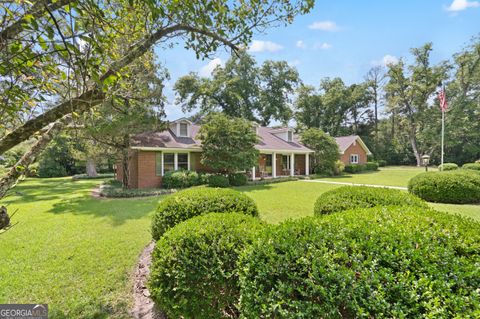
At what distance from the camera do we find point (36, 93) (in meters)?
2.71

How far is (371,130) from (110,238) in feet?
160

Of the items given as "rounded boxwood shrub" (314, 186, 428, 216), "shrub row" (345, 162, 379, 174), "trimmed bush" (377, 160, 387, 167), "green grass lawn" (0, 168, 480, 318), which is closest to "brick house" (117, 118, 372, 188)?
"green grass lawn" (0, 168, 480, 318)

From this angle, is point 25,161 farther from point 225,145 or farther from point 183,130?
point 183,130

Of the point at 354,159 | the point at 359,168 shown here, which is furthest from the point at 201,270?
the point at 354,159

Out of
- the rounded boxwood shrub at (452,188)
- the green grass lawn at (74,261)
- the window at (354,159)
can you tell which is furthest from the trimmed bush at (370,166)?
the green grass lawn at (74,261)

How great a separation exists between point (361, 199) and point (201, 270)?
3809 mm

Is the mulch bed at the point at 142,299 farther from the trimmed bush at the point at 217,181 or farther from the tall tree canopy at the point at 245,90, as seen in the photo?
the tall tree canopy at the point at 245,90

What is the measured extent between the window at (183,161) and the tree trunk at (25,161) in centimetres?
1467

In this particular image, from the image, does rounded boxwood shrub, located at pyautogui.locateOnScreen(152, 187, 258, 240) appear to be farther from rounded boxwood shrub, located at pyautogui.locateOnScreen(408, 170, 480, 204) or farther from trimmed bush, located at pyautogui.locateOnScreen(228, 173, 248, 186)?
trimmed bush, located at pyautogui.locateOnScreen(228, 173, 248, 186)

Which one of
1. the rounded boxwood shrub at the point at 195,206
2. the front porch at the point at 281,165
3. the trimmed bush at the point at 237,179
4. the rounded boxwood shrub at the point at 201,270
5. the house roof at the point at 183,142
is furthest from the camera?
the front porch at the point at 281,165

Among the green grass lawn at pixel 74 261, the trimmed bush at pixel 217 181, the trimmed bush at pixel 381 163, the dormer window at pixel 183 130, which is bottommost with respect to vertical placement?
the green grass lawn at pixel 74 261

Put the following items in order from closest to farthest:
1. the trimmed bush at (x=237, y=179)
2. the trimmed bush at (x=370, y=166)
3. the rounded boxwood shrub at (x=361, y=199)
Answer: the rounded boxwood shrub at (x=361, y=199) → the trimmed bush at (x=237, y=179) → the trimmed bush at (x=370, y=166)

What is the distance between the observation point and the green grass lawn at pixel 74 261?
352 centimetres

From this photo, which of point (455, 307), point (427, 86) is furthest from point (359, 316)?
point (427, 86)
